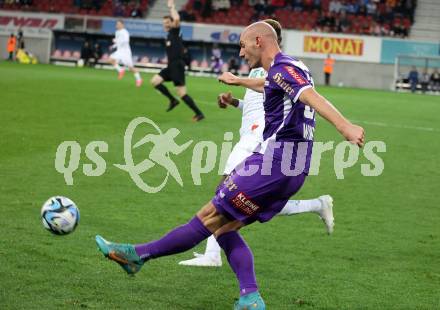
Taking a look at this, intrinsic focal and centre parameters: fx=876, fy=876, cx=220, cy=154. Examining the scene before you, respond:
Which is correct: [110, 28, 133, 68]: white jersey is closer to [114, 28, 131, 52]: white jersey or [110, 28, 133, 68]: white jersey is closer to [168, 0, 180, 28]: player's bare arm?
[114, 28, 131, 52]: white jersey

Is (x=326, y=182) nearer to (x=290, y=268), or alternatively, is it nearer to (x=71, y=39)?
(x=290, y=268)

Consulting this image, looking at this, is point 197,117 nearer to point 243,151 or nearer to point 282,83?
point 243,151

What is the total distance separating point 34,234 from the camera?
7.82m

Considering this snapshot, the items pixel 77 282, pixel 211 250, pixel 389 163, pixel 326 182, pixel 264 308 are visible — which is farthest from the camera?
pixel 389 163

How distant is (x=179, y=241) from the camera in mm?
5797

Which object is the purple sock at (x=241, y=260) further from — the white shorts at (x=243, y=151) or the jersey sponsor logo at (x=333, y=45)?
the jersey sponsor logo at (x=333, y=45)

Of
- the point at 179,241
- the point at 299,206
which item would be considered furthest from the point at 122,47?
the point at 179,241

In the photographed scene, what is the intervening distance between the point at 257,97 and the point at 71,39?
1917 inches

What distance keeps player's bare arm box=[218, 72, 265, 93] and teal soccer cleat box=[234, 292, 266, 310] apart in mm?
1604

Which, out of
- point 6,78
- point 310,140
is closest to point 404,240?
point 310,140

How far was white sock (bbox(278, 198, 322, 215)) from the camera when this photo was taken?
25.2 feet

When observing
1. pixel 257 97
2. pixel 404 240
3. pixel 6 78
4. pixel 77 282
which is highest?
pixel 257 97

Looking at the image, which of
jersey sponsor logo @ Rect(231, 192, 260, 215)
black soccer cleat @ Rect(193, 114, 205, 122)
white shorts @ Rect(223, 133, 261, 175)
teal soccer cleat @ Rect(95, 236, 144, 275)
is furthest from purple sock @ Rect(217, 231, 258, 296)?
black soccer cleat @ Rect(193, 114, 205, 122)

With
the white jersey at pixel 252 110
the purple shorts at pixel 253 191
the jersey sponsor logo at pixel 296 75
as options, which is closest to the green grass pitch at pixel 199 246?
the purple shorts at pixel 253 191
